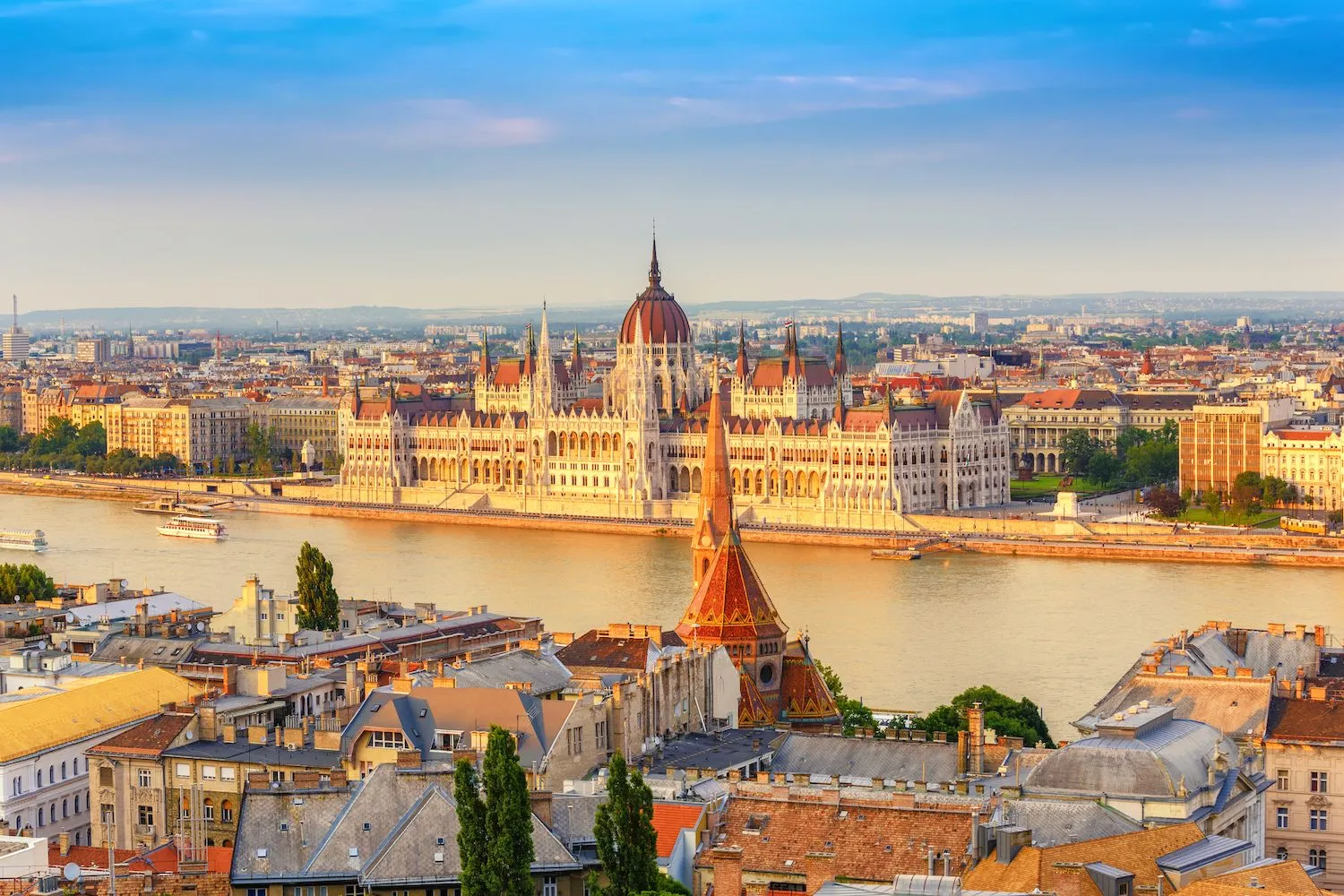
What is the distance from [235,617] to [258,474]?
138 ft

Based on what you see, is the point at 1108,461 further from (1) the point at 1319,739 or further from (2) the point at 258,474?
(1) the point at 1319,739

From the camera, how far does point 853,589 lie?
120ft

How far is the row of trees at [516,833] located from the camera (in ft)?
35.7

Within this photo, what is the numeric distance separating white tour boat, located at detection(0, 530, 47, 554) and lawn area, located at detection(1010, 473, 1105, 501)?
847 inches

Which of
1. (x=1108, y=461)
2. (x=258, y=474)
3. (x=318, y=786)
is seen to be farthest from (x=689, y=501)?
(x=318, y=786)

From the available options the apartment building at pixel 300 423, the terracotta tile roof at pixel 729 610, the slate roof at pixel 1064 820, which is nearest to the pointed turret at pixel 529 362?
the apartment building at pixel 300 423

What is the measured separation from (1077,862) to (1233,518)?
36844mm

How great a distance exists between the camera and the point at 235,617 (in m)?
22.9

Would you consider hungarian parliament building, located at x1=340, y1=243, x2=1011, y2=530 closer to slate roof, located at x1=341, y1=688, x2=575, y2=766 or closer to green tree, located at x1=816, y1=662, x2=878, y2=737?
green tree, located at x1=816, y1=662, x2=878, y2=737

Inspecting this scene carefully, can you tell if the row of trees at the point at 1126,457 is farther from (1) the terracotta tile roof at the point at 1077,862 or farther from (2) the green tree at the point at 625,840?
(2) the green tree at the point at 625,840

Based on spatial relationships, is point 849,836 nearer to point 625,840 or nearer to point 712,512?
point 625,840

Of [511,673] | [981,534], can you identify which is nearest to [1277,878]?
[511,673]

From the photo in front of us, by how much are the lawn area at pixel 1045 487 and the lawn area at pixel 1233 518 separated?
6.47m

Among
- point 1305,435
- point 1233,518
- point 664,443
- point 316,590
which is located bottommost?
point 1233,518
